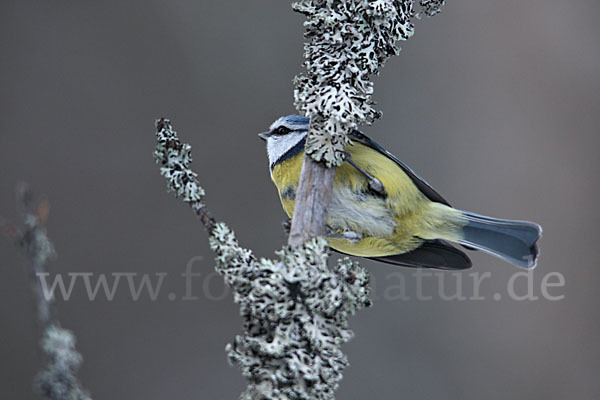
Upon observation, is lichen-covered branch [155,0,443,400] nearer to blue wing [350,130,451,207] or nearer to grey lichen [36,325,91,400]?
grey lichen [36,325,91,400]

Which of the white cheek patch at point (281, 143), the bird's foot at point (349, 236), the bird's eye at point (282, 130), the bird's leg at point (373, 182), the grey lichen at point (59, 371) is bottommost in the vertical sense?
the grey lichen at point (59, 371)

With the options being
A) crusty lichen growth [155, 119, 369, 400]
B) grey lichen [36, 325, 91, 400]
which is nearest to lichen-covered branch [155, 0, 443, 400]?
crusty lichen growth [155, 119, 369, 400]

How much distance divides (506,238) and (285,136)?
683 mm

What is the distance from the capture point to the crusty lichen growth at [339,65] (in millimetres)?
1036

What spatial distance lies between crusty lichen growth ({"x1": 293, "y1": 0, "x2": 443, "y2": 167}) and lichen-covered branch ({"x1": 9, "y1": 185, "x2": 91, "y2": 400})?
52 centimetres

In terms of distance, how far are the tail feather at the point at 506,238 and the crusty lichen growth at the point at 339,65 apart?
711 millimetres

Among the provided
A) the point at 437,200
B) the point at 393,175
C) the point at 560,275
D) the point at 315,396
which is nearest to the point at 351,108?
the point at 315,396

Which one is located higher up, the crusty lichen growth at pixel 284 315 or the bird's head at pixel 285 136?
the bird's head at pixel 285 136

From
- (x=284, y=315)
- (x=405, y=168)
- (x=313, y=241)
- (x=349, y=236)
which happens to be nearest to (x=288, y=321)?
(x=284, y=315)

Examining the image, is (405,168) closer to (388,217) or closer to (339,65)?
(388,217)

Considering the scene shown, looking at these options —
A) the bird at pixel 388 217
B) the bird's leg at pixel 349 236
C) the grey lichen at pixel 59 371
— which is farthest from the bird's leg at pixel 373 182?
the grey lichen at pixel 59 371

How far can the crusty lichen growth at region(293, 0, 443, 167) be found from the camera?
1.04 meters

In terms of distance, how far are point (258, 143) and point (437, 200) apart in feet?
3.38

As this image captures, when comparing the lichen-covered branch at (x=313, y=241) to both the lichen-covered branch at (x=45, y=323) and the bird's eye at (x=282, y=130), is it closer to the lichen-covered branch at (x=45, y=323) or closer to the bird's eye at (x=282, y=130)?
the lichen-covered branch at (x=45, y=323)
